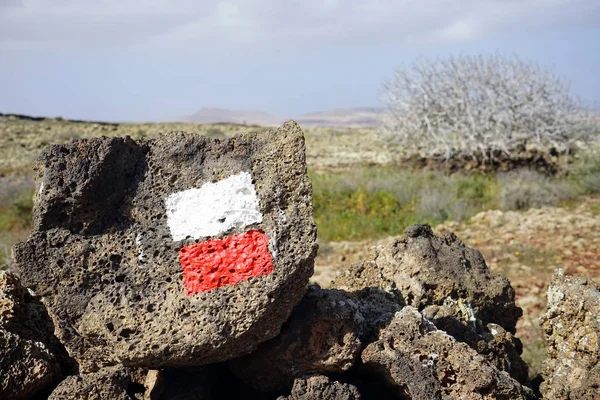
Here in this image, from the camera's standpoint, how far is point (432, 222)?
1084 centimetres

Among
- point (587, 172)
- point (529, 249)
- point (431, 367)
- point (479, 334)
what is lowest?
point (529, 249)

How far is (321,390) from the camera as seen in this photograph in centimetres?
270

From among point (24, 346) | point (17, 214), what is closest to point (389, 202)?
point (17, 214)

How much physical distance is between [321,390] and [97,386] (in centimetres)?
96

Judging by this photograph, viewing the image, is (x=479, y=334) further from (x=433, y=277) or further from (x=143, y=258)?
(x=143, y=258)

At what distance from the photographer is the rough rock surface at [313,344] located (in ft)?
9.05

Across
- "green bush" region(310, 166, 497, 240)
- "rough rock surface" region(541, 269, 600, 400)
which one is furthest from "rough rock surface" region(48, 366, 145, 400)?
"green bush" region(310, 166, 497, 240)

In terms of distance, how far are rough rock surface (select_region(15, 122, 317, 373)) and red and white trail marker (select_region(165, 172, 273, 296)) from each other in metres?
0.03

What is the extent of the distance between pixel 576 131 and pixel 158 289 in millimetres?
15701

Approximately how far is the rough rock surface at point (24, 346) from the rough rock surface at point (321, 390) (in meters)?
1.10

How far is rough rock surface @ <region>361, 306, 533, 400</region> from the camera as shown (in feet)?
8.75

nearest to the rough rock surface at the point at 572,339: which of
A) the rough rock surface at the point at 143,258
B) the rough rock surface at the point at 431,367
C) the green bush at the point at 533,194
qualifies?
the rough rock surface at the point at 431,367

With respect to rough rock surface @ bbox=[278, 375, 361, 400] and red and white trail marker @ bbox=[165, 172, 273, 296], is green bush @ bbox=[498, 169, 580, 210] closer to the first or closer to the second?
rough rock surface @ bbox=[278, 375, 361, 400]

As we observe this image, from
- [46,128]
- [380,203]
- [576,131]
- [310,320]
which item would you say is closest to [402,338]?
[310,320]
